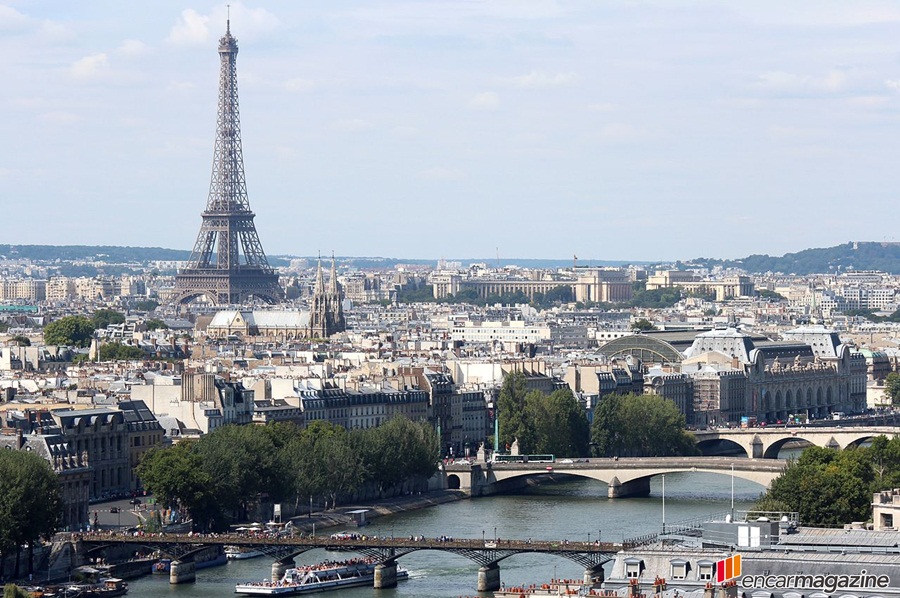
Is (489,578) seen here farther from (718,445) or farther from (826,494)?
(718,445)

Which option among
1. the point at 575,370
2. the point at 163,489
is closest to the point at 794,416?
the point at 575,370

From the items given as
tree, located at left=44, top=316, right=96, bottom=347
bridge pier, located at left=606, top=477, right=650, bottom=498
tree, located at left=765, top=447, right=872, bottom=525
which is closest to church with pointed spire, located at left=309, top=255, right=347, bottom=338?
tree, located at left=44, top=316, right=96, bottom=347

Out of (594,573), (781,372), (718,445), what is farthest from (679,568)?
(781,372)

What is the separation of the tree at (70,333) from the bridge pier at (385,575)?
68715mm

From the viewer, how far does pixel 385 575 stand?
47750 millimetres

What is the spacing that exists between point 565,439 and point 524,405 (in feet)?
5.96

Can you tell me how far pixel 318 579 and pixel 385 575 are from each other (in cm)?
135

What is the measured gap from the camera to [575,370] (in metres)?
89.9

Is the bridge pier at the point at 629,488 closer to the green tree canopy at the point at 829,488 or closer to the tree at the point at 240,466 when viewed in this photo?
the tree at the point at 240,466

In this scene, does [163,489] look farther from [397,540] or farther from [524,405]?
[524,405]

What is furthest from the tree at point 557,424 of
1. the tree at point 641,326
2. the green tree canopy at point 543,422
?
the tree at point 641,326

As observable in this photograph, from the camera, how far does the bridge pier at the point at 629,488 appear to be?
6717 centimetres

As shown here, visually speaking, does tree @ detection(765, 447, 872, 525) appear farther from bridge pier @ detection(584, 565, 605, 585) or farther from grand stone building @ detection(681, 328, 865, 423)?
grand stone building @ detection(681, 328, 865, 423)

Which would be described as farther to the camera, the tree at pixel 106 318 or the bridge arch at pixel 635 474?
the tree at pixel 106 318
